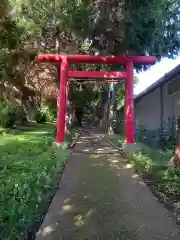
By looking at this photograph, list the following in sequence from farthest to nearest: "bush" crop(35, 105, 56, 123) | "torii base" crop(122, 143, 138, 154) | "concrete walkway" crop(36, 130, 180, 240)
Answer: "bush" crop(35, 105, 56, 123) < "torii base" crop(122, 143, 138, 154) < "concrete walkway" crop(36, 130, 180, 240)

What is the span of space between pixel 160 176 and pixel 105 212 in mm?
3072

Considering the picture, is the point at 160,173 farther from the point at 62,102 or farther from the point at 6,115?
the point at 6,115

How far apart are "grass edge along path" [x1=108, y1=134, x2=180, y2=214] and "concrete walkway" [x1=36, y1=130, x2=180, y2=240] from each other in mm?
202

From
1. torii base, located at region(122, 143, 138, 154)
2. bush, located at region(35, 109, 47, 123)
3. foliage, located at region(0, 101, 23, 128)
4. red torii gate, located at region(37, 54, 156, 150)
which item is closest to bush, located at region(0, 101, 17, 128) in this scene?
foliage, located at region(0, 101, 23, 128)

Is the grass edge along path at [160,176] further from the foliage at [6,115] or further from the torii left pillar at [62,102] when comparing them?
the foliage at [6,115]

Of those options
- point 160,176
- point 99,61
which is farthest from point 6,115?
point 160,176

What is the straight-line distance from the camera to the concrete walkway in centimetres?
453

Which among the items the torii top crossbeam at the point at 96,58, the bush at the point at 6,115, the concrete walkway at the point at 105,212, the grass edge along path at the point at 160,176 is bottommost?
the concrete walkway at the point at 105,212

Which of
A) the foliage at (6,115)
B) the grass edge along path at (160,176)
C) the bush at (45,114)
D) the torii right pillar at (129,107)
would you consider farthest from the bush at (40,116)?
the grass edge along path at (160,176)

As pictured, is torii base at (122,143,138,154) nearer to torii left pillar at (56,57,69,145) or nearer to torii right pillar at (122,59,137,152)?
torii right pillar at (122,59,137,152)

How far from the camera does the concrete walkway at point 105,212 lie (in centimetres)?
453

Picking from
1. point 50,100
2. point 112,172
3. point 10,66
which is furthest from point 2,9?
point 50,100

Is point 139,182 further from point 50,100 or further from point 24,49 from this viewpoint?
point 50,100

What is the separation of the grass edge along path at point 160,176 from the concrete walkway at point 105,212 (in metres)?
0.20
